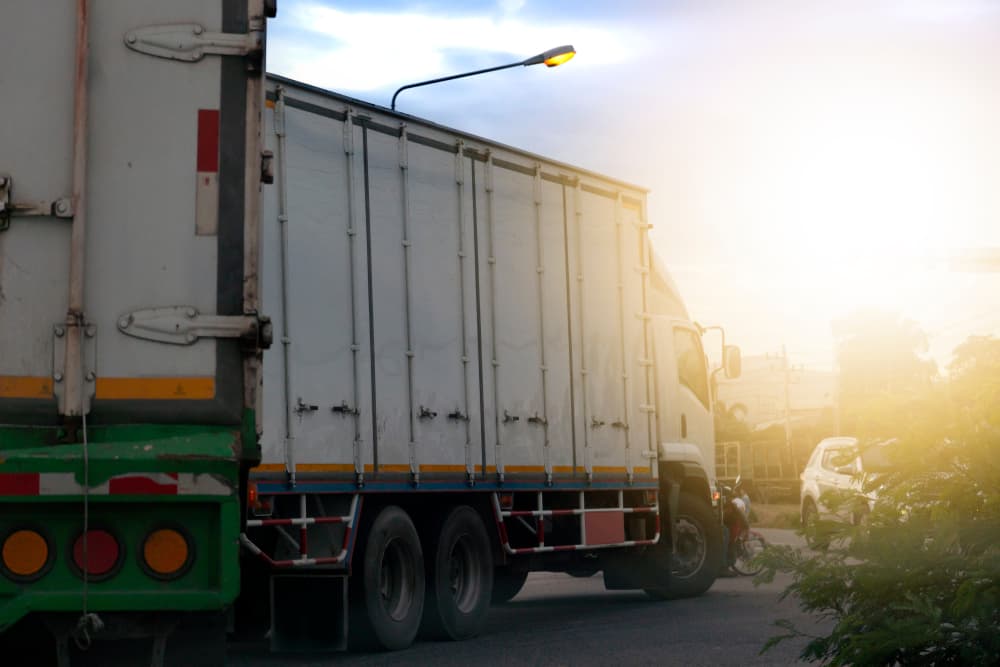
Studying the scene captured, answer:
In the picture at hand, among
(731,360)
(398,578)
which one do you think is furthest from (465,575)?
(731,360)

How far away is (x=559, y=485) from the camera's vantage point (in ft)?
47.9

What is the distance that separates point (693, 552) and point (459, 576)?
17.6 ft

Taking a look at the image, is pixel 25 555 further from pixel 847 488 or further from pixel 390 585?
pixel 390 585

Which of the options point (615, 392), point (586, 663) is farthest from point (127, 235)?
point (615, 392)

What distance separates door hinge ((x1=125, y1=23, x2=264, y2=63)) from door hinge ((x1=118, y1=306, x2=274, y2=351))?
1.06 m

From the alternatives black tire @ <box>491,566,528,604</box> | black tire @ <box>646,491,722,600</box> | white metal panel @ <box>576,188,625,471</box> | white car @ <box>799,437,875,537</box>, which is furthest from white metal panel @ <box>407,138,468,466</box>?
white car @ <box>799,437,875,537</box>

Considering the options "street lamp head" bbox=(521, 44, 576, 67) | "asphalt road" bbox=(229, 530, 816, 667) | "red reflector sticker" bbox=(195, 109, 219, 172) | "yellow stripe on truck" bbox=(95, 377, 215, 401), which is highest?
"street lamp head" bbox=(521, 44, 576, 67)

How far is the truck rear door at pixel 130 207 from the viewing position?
20.8 ft

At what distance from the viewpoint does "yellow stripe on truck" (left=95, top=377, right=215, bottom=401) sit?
632cm

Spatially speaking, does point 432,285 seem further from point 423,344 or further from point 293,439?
point 293,439

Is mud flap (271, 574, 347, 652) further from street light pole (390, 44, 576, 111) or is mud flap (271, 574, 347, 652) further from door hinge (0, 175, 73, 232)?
street light pole (390, 44, 576, 111)

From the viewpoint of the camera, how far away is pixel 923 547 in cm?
645

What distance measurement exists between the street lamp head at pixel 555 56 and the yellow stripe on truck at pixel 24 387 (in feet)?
49.6

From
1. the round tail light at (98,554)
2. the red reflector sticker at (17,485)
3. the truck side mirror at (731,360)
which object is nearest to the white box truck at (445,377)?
the truck side mirror at (731,360)
